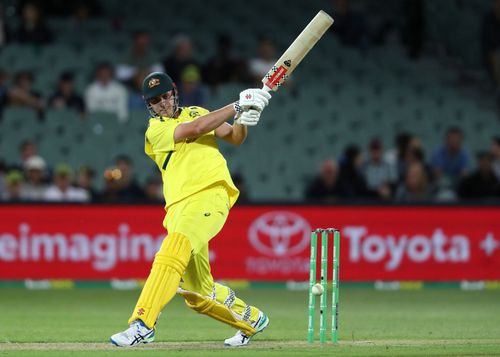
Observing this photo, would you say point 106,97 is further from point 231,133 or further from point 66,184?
point 231,133

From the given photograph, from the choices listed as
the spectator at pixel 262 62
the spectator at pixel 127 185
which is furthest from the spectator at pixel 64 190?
the spectator at pixel 262 62

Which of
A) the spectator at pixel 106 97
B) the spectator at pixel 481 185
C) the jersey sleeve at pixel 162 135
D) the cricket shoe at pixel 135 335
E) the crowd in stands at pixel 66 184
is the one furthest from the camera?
the spectator at pixel 106 97

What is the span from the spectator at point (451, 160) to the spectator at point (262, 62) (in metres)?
2.95

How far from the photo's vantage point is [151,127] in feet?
27.9

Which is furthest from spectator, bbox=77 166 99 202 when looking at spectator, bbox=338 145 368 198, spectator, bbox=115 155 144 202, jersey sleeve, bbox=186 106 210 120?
jersey sleeve, bbox=186 106 210 120

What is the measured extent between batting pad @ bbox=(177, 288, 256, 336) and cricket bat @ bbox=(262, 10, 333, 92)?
1602mm

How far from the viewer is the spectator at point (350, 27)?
19.8 meters

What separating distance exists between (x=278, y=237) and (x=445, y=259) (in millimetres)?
2217

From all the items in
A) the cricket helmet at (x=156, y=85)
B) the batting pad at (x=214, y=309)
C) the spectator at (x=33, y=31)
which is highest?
the spectator at (x=33, y=31)

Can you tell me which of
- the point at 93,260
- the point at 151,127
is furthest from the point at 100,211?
the point at 151,127

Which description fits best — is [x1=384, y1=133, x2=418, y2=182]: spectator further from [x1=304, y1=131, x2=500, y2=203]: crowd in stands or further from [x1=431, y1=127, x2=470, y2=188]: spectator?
[x1=431, y1=127, x2=470, y2=188]: spectator

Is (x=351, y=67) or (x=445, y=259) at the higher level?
(x=351, y=67)

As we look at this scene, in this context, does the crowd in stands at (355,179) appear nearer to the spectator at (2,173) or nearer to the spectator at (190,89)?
the spectator at (2,173)

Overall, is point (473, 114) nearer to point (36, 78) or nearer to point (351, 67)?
point (351, 67)
